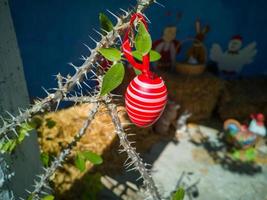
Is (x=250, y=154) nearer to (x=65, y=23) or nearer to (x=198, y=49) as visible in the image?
(x=198, y=49)

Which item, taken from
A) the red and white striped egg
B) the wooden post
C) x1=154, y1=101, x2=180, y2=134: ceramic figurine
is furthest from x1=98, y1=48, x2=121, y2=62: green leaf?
x1=154, y1=101, x2=180, y2=134: ceramic figurine

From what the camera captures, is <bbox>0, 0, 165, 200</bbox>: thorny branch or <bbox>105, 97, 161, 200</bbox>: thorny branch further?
<bbox>105, 97, 161, 200</bbox>: thorny branch

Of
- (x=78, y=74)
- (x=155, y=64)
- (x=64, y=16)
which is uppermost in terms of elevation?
(x=78, y=74)

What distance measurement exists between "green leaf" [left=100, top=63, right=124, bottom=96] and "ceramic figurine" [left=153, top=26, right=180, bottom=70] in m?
4.54

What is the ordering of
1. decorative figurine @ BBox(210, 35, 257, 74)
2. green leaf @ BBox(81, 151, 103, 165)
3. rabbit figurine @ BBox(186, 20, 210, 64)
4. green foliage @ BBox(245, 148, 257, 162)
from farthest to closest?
1. decorative figurine @ BBox(210, 35, 257, 74)
2. rabbit figurine @ BBox(186, 20, 210, 64)
3. green foliage @ BBox(245, 148, 257, 162)
4. green leaf @ BBox(81, 151, 103, 165)

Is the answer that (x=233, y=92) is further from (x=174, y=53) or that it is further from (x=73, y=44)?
(x=73, y=44)

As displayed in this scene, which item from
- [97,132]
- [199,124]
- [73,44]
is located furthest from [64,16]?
[199,124]

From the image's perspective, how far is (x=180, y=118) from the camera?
17.7 ft

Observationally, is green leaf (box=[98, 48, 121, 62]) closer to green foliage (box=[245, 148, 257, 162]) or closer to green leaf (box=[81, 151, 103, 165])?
green leaf (box=[81, 151, 103, 165])

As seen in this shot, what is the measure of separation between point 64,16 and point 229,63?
11.5ft

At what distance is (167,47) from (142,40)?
4596 mm

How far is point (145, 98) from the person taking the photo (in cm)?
123

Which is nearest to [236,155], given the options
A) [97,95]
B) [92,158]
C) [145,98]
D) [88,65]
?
[92,158]

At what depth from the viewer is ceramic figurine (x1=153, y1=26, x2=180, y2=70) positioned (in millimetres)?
5367
